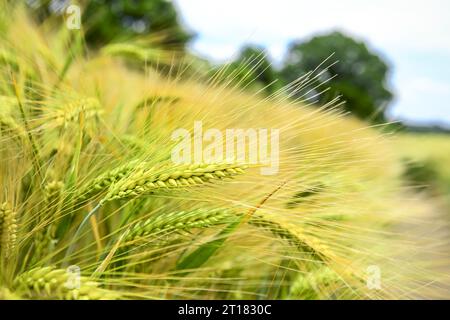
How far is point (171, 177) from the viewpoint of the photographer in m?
1.13

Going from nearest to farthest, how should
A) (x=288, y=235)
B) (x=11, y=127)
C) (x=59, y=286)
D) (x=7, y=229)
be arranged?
(x=59, y=286) < (x=7, y=229) < (x=288, y=235) < (x=11, y=127)

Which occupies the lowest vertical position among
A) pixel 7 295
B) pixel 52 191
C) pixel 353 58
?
pixel 7 295

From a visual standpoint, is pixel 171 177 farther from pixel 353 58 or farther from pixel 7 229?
pixel 353 58

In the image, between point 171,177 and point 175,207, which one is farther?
point 175,207

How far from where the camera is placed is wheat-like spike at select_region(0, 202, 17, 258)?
1141 mm

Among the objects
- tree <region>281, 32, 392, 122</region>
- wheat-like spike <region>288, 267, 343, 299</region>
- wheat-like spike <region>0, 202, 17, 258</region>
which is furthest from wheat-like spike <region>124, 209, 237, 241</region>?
tree <region>281, 32, 392, 122</region>

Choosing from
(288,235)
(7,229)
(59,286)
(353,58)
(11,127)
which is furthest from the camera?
(353,58)

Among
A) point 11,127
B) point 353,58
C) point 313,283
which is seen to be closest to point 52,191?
point 11,127

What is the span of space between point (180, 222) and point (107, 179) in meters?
0.18

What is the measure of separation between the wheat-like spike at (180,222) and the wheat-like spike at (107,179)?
109 mm

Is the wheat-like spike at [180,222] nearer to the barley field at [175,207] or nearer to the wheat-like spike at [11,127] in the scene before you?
the barley field at [175,207]

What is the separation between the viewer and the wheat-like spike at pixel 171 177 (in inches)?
43.9

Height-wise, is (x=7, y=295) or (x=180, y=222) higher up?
(x=180, y=222)
